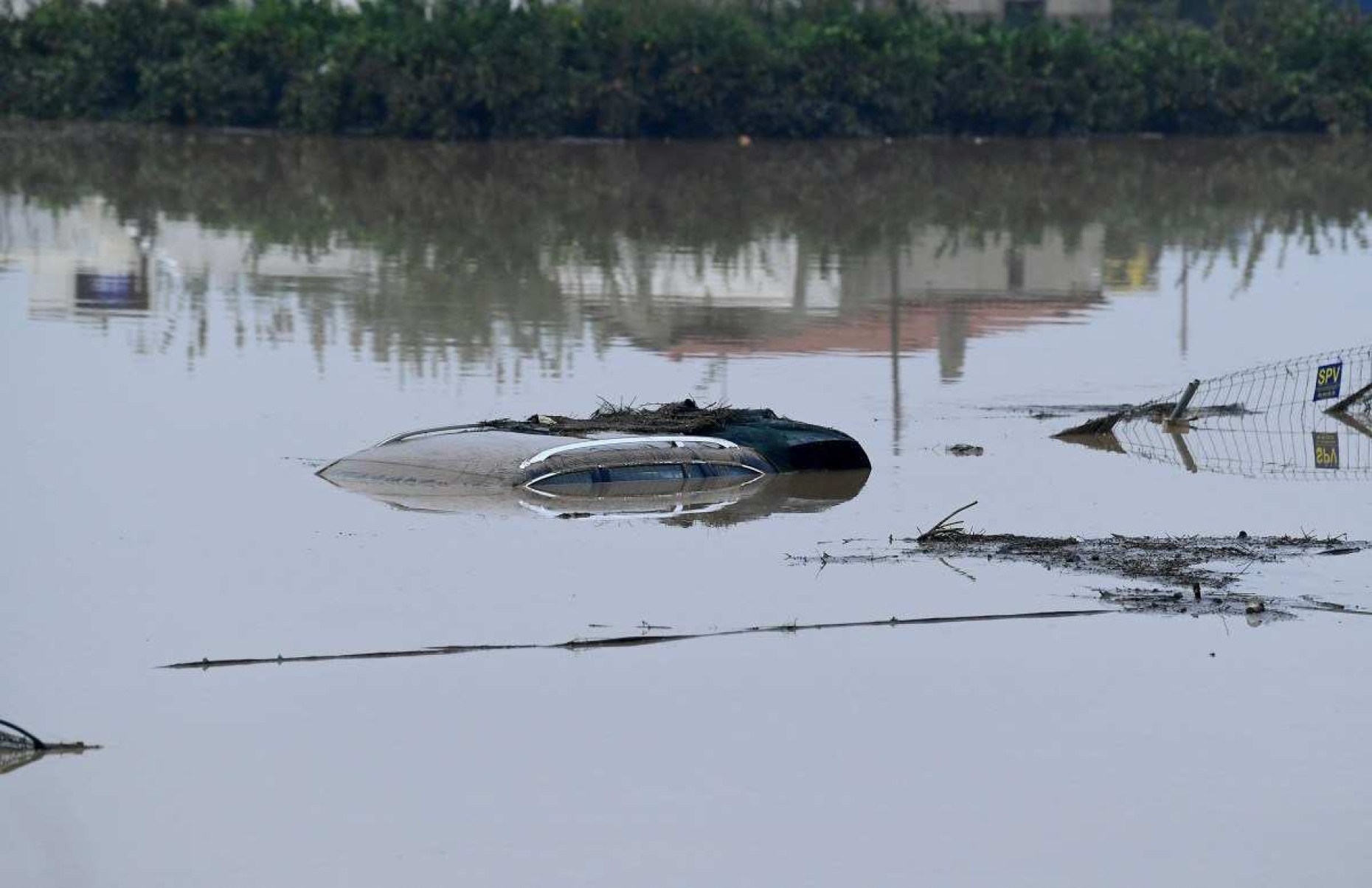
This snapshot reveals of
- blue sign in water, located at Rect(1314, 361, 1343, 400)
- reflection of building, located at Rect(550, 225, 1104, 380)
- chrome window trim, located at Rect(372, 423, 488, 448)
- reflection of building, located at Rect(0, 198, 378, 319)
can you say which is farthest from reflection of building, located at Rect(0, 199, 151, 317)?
blue sign in water, located at Rect(1314, 361, 1343, 400)

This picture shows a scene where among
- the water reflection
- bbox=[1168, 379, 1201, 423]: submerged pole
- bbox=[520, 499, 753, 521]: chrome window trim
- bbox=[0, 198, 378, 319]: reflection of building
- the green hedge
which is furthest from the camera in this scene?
the green hedge

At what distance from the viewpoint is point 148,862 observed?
9.56 m

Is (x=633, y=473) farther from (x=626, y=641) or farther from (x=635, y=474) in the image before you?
(x=626, y=641)

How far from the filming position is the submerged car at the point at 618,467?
1641cm

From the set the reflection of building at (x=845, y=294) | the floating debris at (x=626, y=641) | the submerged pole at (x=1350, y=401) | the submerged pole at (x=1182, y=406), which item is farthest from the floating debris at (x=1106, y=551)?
the reflection of building at (x=845, y=294)

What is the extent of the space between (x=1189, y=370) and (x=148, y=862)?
15729 mm

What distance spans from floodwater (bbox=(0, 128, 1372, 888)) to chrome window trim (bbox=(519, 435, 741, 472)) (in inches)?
30.3

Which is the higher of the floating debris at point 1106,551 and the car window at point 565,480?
the car window at point 565,480

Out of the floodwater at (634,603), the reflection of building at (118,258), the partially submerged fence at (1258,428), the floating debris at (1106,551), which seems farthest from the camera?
the reflection of building at (118,258)

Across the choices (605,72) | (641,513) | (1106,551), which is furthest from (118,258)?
(605,72)

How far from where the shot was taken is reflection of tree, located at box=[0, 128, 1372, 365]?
28094 mm

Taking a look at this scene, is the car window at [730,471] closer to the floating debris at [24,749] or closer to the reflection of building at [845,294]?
the reflection of building at [845,294]

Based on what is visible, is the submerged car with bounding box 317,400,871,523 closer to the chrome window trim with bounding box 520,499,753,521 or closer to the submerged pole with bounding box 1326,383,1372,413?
the chrome window trim with bounding box 520,499,753,521

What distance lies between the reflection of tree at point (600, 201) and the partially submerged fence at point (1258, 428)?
225 inches
